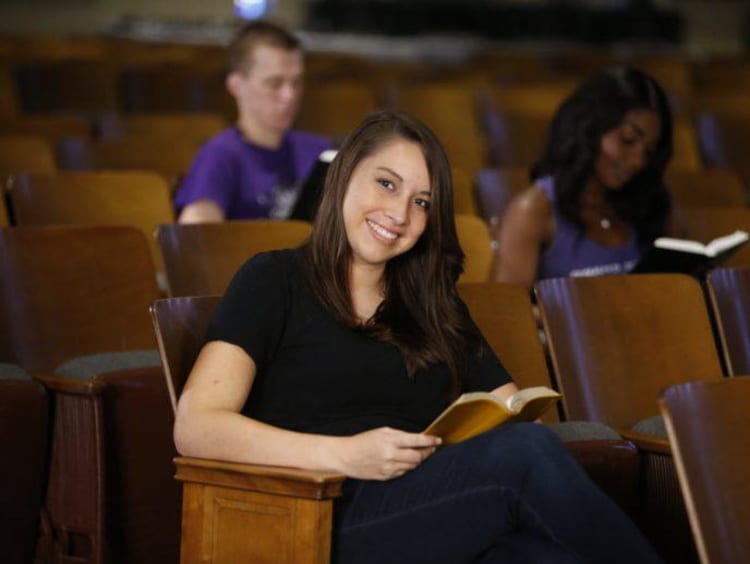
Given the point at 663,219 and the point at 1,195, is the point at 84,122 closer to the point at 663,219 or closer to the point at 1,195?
the point at 1,195

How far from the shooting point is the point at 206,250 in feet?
9.75

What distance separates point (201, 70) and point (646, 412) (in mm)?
4415

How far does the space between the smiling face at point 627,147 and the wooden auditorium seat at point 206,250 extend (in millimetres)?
898

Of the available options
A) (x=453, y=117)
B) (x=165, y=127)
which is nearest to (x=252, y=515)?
(x=165, y=127)

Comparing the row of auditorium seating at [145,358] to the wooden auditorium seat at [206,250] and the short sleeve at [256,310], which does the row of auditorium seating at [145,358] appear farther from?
the short sleeve at [256,310]

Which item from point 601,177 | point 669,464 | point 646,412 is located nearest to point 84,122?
point 601,177

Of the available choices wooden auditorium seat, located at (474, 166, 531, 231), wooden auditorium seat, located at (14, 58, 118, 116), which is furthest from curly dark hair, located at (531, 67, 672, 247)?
wooden auditorium seat, located at (14, 58, 118, 116)

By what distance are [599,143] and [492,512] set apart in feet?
5.63

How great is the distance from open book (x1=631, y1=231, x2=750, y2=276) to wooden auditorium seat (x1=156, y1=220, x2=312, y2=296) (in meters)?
0.82

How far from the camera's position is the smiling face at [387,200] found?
7.36 ft

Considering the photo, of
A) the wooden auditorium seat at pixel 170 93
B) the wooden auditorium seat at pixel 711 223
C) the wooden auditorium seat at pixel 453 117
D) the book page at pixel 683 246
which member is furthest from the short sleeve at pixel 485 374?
the wooden auditorium seat at pixel 170 93

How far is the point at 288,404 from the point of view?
2.19 metres

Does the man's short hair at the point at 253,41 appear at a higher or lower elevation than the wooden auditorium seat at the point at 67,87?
lower

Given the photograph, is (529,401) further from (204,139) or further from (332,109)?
(332,109)
